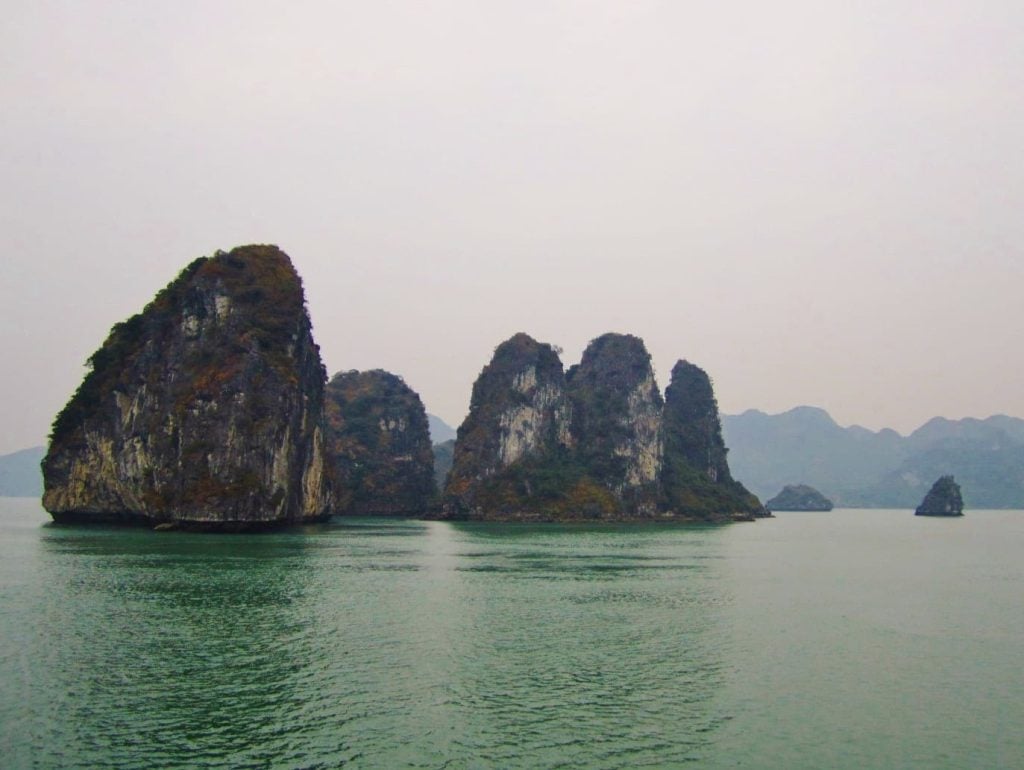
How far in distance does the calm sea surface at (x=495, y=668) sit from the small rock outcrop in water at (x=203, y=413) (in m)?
43.2

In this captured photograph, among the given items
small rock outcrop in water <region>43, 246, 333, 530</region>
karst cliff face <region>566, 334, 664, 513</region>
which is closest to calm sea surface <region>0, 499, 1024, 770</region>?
small rock outcrop in water <region>43, 246, 333, 530</region>

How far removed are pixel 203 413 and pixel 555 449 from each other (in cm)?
9290

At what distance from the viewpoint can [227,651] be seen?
33375 mm

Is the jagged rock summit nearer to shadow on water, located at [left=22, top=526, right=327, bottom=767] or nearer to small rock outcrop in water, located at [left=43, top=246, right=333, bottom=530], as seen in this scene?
small rock outcrop in water, located at [left=43, top=246, right=333, bottom=530]

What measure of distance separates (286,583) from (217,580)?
4.59 metres

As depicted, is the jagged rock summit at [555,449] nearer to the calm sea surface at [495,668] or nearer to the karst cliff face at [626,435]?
the karst cliff face at [626,435]

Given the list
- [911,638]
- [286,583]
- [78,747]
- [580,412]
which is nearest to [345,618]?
[286,583]

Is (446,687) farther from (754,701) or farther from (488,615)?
(488,615)

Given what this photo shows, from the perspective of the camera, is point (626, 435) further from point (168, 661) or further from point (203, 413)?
point (168, 661)

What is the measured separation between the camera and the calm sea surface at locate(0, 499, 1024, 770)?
22609 millimetres

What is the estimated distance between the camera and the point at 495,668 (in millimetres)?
31641

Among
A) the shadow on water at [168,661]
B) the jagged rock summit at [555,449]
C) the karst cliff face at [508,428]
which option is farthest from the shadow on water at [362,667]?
the karst cliff face at [508,428]

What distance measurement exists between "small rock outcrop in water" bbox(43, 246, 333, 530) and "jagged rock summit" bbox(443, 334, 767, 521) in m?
50.1

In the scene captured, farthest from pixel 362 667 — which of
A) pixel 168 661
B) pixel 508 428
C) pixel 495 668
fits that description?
pixel 508 428
